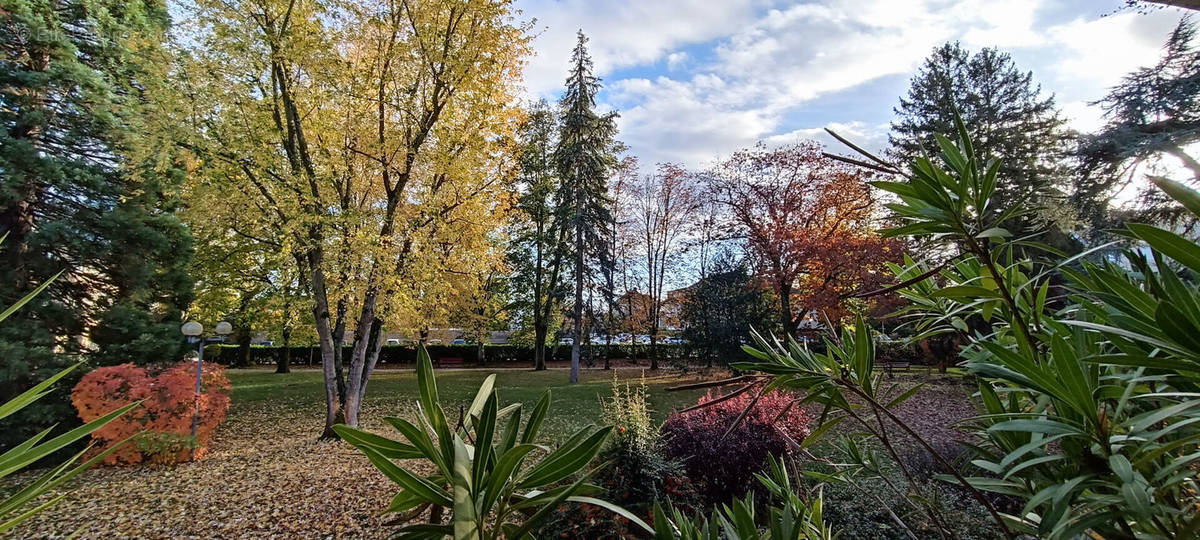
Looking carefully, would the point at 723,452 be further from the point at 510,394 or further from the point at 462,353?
the point at 462,353

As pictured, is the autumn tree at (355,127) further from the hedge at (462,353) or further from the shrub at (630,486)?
the hedge at (462,353)

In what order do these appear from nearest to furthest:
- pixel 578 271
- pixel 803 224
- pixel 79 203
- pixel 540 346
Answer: pixel 79 203
pixel 803 224
pixel 578 271
pixel 540 346

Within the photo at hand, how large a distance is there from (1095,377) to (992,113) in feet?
63.1

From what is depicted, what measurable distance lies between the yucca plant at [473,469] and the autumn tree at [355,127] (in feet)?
21.9

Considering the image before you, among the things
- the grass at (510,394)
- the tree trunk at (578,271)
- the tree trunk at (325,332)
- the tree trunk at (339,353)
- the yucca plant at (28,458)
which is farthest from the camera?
the tree trunk at (578,271)

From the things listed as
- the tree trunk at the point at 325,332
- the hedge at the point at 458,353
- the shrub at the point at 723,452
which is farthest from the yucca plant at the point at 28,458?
the hedge at the point at 458,353

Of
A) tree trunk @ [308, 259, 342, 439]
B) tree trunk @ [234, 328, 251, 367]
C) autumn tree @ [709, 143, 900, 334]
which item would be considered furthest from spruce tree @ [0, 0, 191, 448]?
tree trunk @ [234, 328, 251, 367]

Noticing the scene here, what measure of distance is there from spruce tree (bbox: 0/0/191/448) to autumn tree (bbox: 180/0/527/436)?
1.10m

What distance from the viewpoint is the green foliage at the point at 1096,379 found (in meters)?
0.61

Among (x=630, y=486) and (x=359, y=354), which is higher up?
(x=359, y=354)

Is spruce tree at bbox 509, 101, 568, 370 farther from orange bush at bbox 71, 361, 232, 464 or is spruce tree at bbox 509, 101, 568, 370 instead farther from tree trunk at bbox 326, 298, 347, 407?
orange bush at bbox 71, 361, 232, 464

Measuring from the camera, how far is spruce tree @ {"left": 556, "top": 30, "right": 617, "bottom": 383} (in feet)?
58.3

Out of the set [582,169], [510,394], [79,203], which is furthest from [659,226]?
[79,203]

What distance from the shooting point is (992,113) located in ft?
50.0
